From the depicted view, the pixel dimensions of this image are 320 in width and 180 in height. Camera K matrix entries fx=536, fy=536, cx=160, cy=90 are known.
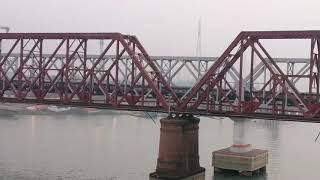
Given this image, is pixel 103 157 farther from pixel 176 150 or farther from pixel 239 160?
pixel 176 150

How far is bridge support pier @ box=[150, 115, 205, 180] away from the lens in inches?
1652

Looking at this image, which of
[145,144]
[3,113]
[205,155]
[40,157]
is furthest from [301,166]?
[3,113]

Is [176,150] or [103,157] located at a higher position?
[176,150]

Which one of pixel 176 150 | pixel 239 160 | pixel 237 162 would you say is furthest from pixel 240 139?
pixel 176 150

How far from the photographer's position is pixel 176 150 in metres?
41.9

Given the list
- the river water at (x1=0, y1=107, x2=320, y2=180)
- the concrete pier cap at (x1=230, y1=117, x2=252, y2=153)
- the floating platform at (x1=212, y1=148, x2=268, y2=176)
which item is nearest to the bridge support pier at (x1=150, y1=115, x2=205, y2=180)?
the concrete pier cap at (x1=230, y1=117, x2=252, y2=153)

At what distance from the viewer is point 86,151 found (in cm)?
7688

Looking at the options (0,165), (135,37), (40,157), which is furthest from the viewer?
(40,157)

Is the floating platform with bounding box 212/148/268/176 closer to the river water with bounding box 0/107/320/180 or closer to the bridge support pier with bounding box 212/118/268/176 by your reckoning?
the bridge support pier with bounding box 212/118/268/176

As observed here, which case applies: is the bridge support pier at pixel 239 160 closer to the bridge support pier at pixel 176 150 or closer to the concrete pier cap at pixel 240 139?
the concrete pier cap at pixel 240 139

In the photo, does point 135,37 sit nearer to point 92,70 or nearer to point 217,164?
point 92,70

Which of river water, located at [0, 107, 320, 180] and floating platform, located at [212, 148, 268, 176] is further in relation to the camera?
floating platform, located at [212, 148, 268, 176]

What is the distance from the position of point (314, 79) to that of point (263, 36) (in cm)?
492

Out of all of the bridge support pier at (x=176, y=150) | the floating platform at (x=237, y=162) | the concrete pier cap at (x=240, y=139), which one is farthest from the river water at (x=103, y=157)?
the bridge support pier at (x=176, y=150)
